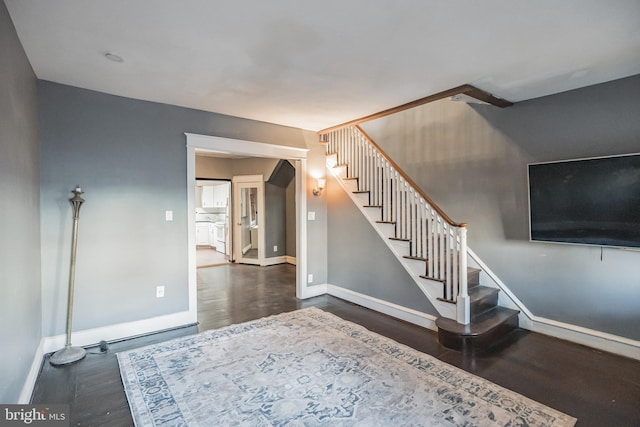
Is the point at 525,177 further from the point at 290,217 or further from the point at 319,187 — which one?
the point at 290,217

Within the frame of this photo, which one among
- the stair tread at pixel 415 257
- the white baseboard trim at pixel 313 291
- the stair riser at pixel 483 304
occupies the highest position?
the stair tread at pixel 415 257

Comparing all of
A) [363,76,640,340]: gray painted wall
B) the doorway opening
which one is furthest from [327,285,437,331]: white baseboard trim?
the doorway opening

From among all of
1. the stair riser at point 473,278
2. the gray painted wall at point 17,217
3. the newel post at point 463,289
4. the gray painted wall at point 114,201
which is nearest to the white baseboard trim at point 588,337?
the stair riser at point 473,278

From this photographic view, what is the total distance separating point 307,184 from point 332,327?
2209 mm

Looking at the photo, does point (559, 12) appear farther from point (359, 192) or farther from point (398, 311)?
point (398, 311)

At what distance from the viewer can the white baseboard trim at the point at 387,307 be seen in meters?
3.66

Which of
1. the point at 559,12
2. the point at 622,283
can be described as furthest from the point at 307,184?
the point at 622,283

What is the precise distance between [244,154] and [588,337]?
436 cm

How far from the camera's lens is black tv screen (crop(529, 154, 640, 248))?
2746 mm

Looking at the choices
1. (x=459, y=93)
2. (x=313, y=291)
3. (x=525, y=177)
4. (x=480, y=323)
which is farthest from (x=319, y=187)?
(x=480, y=323)

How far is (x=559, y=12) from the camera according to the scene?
1.90 meters

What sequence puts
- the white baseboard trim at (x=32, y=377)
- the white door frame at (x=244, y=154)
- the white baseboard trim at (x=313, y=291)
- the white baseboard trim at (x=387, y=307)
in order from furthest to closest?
the white baseboard trim at (x=313, y=291)
the white door frame at (x=244, y=154)
the white baseboard trim at (x=387, y=307)
the white baseboard trim at (x=32, y=377)

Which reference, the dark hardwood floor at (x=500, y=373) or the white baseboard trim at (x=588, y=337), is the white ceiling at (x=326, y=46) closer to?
the white baseboard trim at (x=588, y=337)

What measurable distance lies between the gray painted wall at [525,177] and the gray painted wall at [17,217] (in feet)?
14.5
